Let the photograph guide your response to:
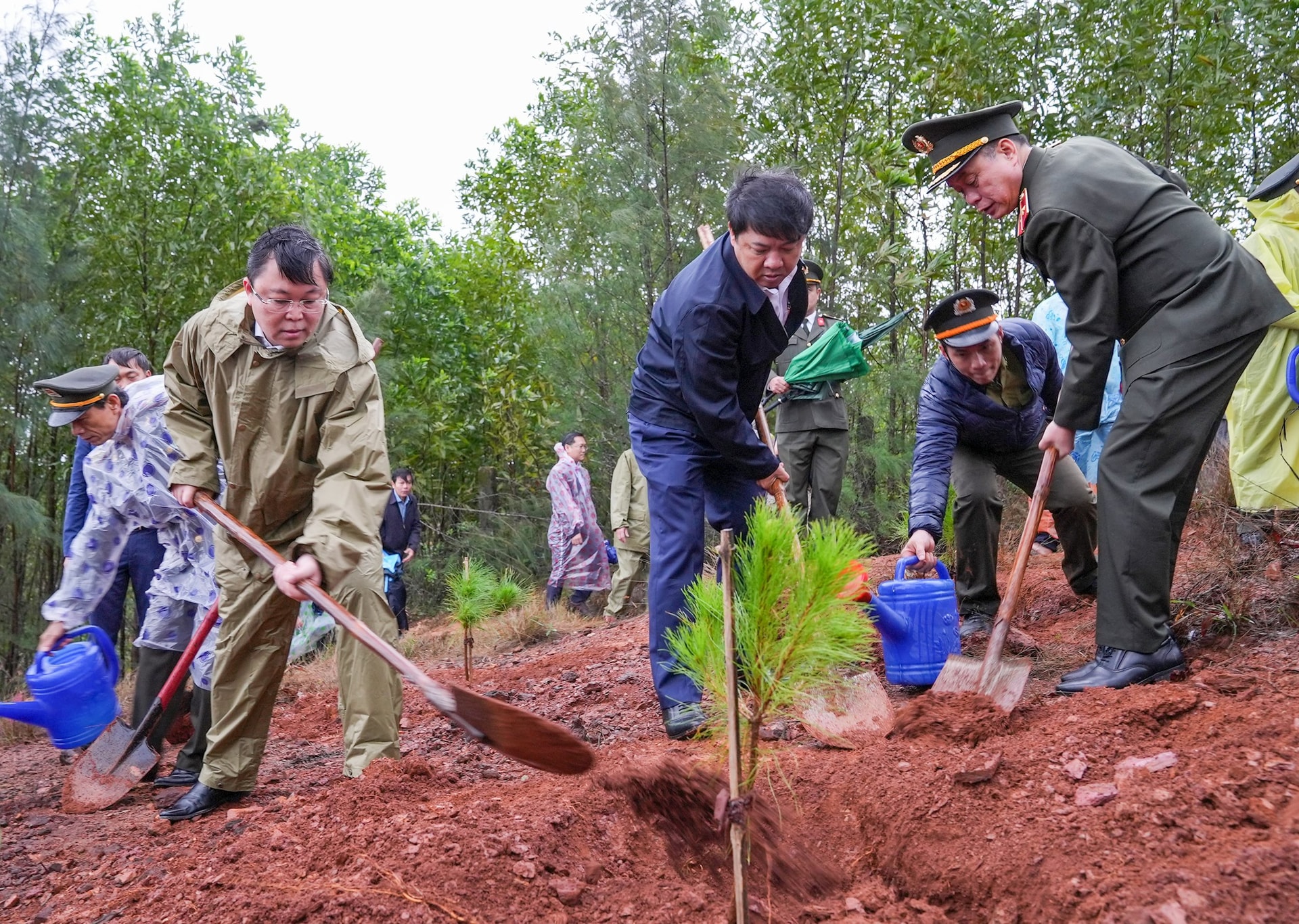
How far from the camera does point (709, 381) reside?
11.3 ft

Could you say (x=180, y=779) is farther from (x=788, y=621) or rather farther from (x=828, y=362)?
(x=828, y=362)

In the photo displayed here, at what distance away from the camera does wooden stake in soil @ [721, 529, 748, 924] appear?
1.66m

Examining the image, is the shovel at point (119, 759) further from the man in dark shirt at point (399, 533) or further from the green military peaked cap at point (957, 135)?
the man in dark shirt at point (399, 533)

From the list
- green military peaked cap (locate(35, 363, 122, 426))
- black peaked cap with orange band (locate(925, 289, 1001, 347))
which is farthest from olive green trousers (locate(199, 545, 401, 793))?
black peaked cap with orange band (locate(925, 289, 1001, 347))

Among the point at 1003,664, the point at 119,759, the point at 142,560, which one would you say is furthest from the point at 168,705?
the point at 1003,664

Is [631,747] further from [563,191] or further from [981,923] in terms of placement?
[563,191]

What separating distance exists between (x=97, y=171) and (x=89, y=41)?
4.71ft

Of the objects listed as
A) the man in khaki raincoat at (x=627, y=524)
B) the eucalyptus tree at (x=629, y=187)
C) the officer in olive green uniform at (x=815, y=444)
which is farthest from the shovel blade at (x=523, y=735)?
the eucalyptus tree at (x=629, y=187)

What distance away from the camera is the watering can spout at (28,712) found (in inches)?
158

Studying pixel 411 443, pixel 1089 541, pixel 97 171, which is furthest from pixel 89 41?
pixel 1089 541

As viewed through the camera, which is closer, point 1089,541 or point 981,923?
point 981,923

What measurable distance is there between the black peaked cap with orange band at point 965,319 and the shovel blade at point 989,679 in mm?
1353

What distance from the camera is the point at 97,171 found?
11.3 meters

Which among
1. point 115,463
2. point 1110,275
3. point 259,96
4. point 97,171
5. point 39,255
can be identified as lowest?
point 115,463
